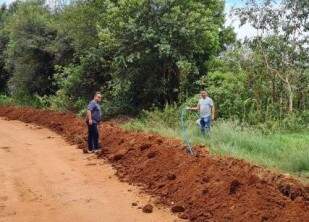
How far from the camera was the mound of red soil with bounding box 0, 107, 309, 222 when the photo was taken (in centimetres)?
975

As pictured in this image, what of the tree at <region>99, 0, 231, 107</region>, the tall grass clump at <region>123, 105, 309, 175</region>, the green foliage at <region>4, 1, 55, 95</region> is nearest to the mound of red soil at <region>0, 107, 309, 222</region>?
the tall grass clump at <region>123, 105, 309, 175</region>

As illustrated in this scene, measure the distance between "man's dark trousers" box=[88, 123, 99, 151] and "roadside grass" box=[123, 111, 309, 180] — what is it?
5.47 feet

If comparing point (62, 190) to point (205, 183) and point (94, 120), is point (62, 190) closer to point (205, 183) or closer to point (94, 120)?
point (205, 183)

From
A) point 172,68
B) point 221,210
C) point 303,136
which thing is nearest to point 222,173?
point 221,210

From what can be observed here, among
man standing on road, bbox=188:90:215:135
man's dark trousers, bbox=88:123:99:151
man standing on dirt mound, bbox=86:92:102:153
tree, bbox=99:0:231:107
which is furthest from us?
tree, bbox=99:0:231:107

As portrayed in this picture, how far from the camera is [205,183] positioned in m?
11.8

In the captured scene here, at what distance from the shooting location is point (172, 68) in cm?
2348

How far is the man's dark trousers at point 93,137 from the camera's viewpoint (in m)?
18.1

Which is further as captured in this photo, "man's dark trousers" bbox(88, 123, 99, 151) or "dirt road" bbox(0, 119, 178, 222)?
"man's dark trousers" bbox(88, 123, 99, 151)

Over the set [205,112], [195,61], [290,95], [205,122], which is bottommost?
[205,122]

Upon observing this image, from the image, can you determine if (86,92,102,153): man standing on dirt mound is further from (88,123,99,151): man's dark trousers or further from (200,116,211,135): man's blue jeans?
(200,116,211,135): man's blue jeans

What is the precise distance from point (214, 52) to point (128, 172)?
1084 cm

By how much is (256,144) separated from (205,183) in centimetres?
281

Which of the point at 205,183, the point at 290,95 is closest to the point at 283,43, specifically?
the point at 290,95
